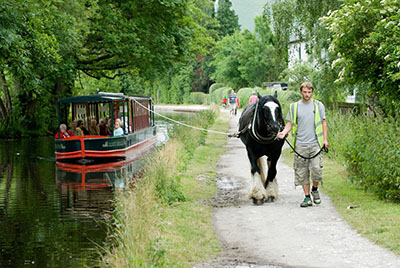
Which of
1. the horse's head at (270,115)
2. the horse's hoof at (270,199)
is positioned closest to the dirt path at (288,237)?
the horse's hoof at (270,199)

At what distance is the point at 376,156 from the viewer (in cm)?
1100

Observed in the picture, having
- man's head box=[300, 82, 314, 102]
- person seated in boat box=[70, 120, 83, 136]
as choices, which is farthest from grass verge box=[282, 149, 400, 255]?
person seated in boat box=[70, 120, 83, 136]

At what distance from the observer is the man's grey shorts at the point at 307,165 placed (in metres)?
10.8

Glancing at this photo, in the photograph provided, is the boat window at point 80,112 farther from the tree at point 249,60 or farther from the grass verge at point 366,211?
the tree at point 249,60

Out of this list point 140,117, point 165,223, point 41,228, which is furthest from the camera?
point 140,117

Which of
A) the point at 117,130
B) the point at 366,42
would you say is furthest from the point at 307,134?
the point at 117,130

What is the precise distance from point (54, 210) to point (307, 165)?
5674mm

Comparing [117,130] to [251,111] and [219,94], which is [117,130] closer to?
[251,111]

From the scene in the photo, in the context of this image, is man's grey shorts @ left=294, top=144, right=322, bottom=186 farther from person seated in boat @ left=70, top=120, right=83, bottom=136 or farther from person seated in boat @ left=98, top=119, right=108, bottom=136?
person seated in boat @ left=98, top=119, right=108, bottom=136

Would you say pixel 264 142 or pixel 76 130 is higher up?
pixel 264 142

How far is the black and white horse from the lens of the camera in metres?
11.2

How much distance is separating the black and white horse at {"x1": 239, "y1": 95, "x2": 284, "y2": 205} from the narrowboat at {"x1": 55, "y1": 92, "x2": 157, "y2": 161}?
12.4 m

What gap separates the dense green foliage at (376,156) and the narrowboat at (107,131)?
39.7ft

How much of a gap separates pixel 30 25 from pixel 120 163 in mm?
6091
